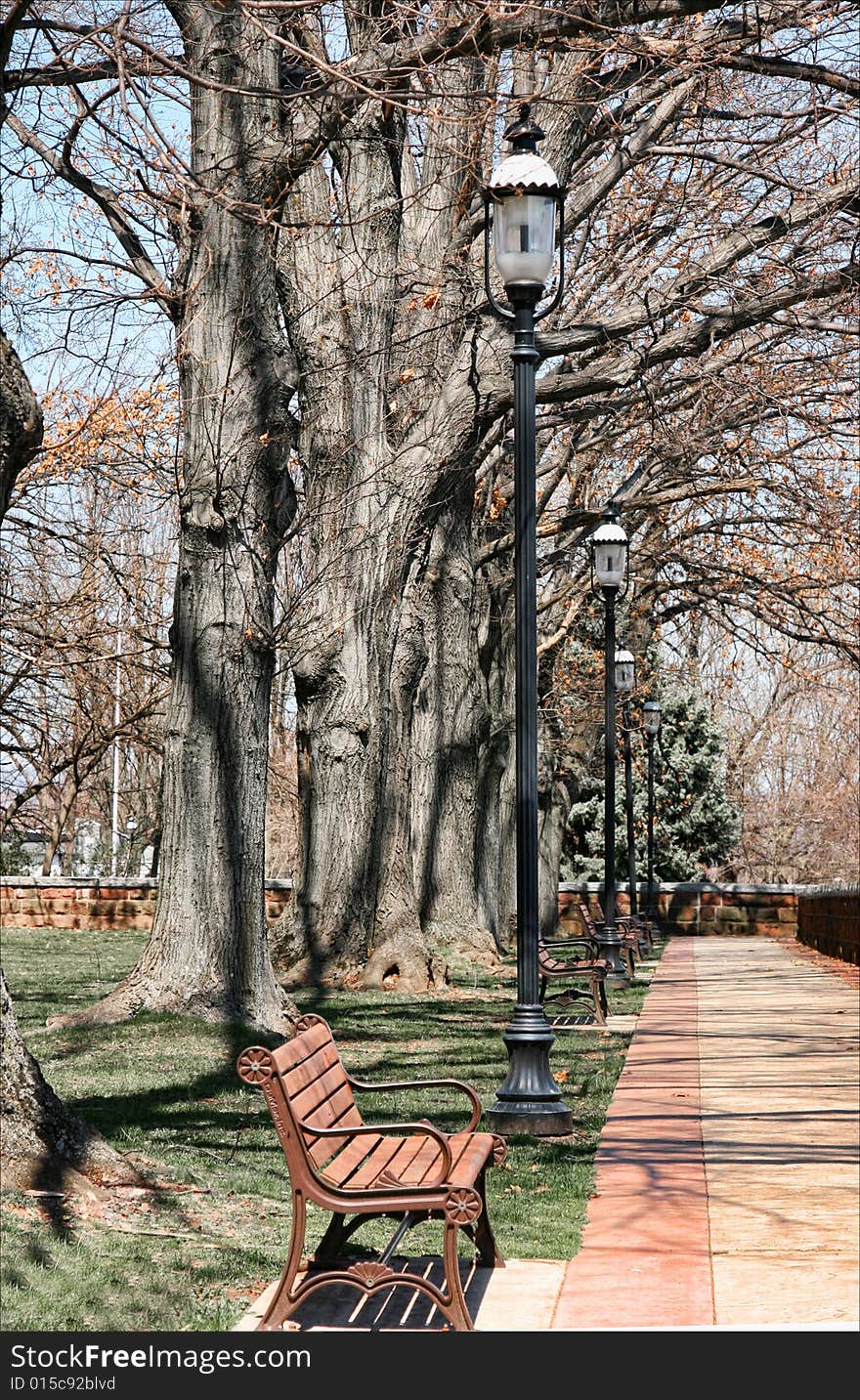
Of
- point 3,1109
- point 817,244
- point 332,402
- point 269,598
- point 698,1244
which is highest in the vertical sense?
point 817,244

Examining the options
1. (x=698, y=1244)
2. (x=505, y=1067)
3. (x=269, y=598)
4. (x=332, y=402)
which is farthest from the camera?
(x=332, y=402)

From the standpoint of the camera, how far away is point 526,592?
9.29m

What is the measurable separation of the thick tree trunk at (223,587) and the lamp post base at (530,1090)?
3.39 meters

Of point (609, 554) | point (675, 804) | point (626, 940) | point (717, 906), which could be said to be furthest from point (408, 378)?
point (675, 804)

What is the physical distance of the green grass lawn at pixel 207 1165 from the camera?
5527mm

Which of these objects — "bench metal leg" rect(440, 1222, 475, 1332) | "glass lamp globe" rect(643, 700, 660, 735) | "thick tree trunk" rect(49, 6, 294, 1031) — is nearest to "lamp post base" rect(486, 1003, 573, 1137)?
"thick tree trunk" rect(49, 6, 294, 1031)

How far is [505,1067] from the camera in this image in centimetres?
1140

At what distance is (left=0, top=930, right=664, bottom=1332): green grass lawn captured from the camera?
553 centimetres

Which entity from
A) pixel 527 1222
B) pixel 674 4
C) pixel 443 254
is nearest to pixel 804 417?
pixel 443 254

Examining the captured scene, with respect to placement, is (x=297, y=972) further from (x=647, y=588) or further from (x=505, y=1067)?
(x=647, y=588)

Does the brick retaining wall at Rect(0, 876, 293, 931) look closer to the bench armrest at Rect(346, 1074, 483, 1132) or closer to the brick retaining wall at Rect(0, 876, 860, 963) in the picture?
the brick retaining wall at Rect(0, 876, 860, 963)

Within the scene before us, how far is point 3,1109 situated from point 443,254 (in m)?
12.4

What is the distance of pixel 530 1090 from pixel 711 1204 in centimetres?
170

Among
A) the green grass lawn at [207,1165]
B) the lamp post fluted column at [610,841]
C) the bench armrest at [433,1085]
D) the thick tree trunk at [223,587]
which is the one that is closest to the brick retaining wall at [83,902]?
the lamp post fluted column at [610,841]
